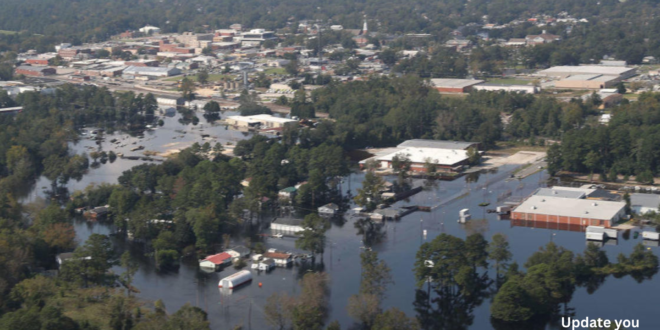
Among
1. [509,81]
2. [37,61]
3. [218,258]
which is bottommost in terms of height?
[218,258]

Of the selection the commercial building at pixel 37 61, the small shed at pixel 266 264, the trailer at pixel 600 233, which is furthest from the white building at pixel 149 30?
the trailer at pixel 600 233

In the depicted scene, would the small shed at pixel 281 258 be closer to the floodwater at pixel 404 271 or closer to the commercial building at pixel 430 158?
the floodwater at pixel 404 271

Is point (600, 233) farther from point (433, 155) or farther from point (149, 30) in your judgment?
point (149, 30)

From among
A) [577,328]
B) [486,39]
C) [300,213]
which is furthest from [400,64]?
[577,328]

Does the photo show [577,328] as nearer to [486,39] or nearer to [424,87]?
[424,87]

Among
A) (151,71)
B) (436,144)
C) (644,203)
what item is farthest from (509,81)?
(644,203)
